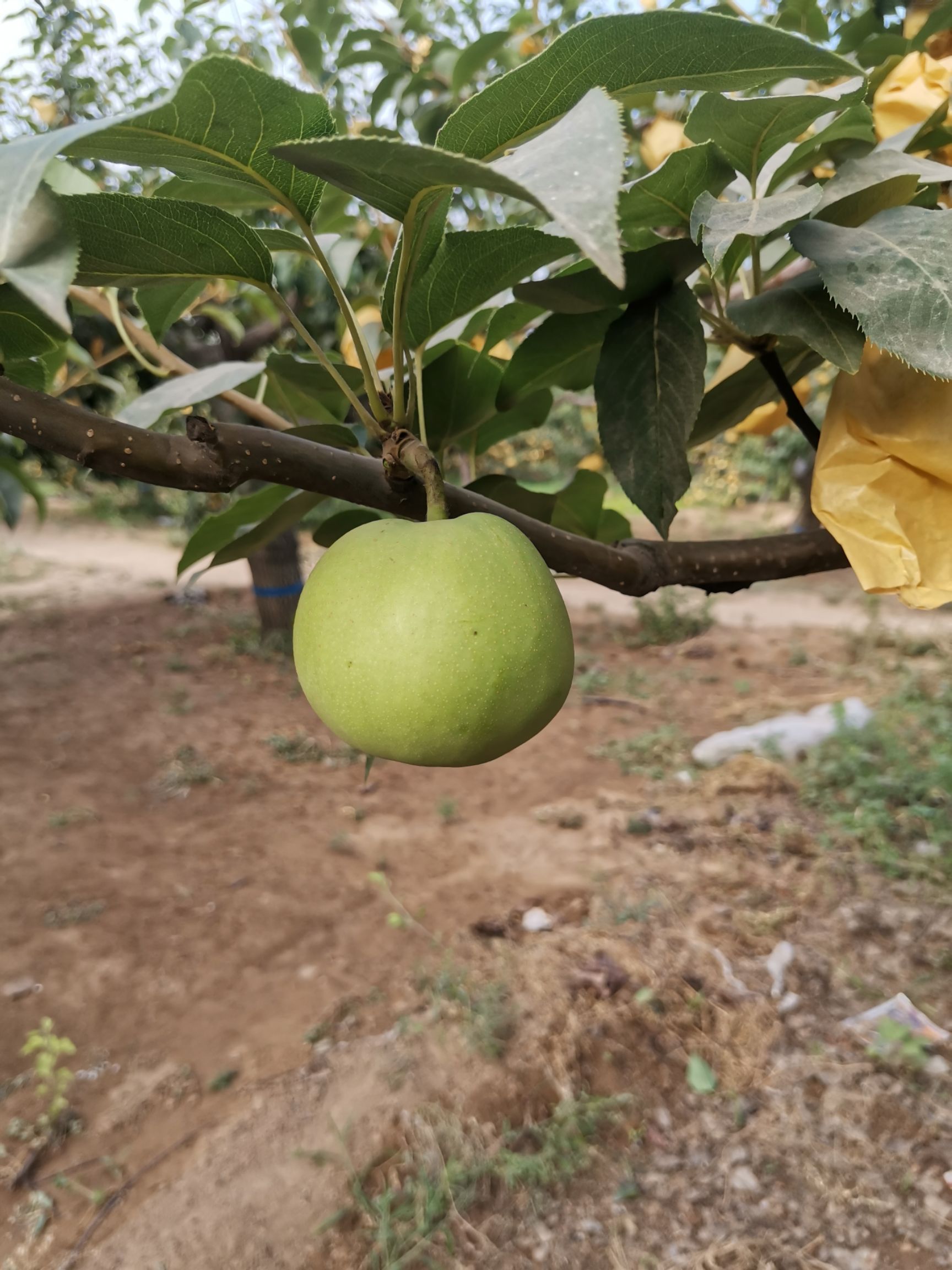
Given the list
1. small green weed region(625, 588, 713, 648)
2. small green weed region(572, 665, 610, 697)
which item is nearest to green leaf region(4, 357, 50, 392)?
small green weed region(572, 665, 610, 697)

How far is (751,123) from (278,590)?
14.3ft

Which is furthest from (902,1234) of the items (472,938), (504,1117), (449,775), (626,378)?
(449,775)

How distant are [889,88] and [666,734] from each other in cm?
314

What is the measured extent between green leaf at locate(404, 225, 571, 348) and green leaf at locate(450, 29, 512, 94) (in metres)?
0.95

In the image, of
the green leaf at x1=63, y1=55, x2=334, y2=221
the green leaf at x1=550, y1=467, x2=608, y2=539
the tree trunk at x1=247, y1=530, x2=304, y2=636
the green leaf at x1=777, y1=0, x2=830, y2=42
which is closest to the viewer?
the green leaf at x1=63, y1=55, x2=334, y2=221

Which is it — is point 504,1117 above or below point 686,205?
below

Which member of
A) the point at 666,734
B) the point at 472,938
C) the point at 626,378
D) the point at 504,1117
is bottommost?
the point at 666,734

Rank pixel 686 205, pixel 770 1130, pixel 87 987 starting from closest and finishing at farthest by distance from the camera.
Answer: pixel 686 205 < pixel 770 1130 < pixel 87 987

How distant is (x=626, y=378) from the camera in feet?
1.97

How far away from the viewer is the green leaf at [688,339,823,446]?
2.40 ft

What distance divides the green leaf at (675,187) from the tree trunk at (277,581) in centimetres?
387

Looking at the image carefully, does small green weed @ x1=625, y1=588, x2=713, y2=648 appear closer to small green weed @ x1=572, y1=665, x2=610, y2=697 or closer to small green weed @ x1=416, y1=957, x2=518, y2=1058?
small green weed @ x1=572, y1=665, x2=610, y2=697

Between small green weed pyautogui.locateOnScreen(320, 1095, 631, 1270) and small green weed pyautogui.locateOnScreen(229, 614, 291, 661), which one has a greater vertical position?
small green weed pyautogui.locateOnScreen(320, 1095, 631, 1270)

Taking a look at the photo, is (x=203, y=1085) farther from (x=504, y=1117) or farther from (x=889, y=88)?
(x=889, y=88)
